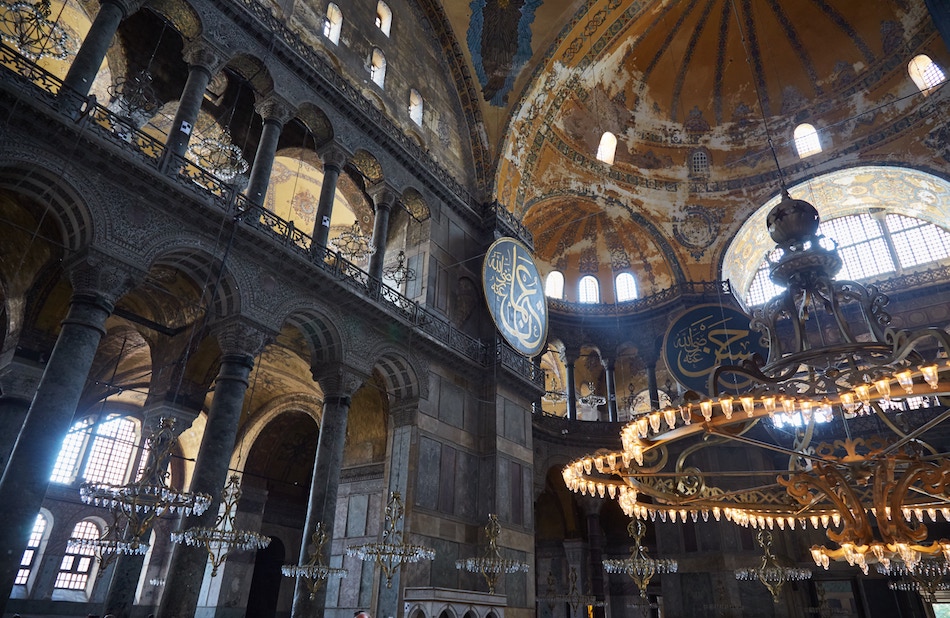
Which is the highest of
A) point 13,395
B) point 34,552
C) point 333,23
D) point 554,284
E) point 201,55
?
point 333,23

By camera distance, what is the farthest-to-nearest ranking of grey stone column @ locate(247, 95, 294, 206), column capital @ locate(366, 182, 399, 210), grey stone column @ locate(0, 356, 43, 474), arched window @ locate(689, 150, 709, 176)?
arched window @ locate(689, 150, 709, 176), column capital @ locate(366, 182, 399, 210), grey stone column @ locate(247, 95, 294, 206), grey stone column @ locate(0, 356, 43, 474)

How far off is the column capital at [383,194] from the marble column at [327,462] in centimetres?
331

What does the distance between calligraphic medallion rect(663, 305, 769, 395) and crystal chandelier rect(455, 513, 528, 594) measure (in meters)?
5.78

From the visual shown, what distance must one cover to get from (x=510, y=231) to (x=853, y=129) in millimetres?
9240

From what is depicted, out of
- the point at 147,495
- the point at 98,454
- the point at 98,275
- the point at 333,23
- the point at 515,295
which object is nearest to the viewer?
the point at 147,495

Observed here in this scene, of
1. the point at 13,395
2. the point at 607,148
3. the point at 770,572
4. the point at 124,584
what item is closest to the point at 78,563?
the point at 13,395

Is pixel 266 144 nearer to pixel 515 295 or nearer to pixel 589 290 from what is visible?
pixel 515 295

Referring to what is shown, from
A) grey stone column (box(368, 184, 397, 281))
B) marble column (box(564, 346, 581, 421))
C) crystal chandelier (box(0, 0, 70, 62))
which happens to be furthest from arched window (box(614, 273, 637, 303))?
crystal chandelier (box(0, 0, 70, 62))

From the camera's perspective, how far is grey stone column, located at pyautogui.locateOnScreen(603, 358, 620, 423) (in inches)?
593

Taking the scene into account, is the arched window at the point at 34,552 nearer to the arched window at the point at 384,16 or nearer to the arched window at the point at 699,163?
the arched window at the point at 384,16

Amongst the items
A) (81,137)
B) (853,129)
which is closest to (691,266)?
(853,129)

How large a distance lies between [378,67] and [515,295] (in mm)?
5020

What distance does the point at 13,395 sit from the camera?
7.14 metres

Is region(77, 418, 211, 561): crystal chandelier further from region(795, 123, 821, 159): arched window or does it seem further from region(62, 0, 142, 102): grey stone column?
region(795, 123, 821, 159): arched window
